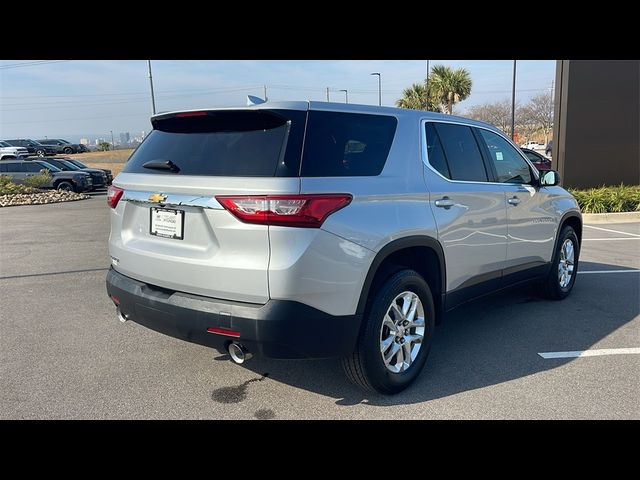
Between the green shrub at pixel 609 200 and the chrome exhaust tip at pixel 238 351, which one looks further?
the green shrub at pixel 609 200

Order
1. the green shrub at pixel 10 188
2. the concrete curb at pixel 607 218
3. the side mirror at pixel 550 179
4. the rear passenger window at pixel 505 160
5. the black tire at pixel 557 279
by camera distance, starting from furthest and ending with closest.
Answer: the green shrub at pixel 10 188, the concrete curb at pixel 607 218, the black tire at pixel 557 279, the side mirror at pixel 550 179, the rear passenger window at pixel 505 160

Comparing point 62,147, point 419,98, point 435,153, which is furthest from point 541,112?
point 435,153

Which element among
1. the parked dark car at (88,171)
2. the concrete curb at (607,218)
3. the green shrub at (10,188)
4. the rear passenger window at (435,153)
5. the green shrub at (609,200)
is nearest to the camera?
the rear passenger window at (435,153)

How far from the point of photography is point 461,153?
4.14 metres

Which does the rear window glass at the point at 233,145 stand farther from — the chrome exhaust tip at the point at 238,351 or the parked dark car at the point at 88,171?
the parked dark car at the point at 88,171

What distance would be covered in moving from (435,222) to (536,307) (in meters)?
2.52

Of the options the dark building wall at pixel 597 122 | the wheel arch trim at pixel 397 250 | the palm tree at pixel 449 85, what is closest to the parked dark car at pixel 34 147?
the palm tree at pixel 449 85

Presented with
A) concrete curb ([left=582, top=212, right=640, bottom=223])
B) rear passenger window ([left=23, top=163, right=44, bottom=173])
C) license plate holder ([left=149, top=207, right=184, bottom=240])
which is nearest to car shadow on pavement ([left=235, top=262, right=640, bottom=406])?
license plate holder ([left=149, top=207, right=184, bottom=240])

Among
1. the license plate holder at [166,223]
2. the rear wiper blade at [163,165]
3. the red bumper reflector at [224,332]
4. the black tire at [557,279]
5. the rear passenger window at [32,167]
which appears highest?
the rear wiper blade at [163,165]

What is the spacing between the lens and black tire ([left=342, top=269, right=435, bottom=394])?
3125 mm

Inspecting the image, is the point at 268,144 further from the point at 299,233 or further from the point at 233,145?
the point at 299,233

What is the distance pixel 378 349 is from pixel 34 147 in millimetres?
49622

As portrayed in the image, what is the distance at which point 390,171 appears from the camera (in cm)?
332

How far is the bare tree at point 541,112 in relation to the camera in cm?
6369
